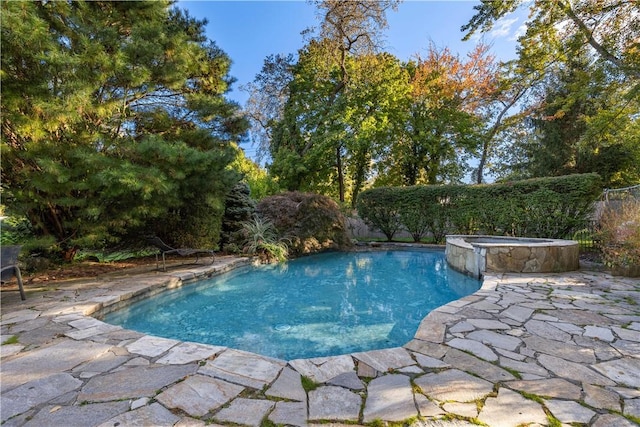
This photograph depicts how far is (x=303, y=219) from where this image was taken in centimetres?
917

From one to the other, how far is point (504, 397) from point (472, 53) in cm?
1672

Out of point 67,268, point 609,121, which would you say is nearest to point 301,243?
point 67,268

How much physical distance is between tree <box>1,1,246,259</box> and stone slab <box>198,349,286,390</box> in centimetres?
343

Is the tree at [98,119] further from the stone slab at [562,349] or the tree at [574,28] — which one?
the tree at [574,28]

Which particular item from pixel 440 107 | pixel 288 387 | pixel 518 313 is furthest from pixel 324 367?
pixel 440 107

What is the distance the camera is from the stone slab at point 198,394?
70.3 inches

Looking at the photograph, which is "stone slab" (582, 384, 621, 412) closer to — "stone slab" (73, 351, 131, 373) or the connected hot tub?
"stone slab" (73, 351, 131, 373)

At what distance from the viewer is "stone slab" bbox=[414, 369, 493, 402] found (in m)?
1.88

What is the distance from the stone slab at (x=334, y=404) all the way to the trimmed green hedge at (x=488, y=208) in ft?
29.4

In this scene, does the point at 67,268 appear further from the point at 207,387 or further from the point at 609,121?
the point at 609,121

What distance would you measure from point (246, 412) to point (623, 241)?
6.40 metres

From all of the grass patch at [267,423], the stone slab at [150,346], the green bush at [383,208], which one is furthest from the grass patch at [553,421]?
the green bush at [383,208]

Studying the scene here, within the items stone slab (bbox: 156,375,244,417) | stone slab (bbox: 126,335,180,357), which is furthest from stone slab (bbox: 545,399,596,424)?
stone slab (bbox: 126,335,180,357)

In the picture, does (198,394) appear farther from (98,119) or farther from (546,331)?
(98,119)
